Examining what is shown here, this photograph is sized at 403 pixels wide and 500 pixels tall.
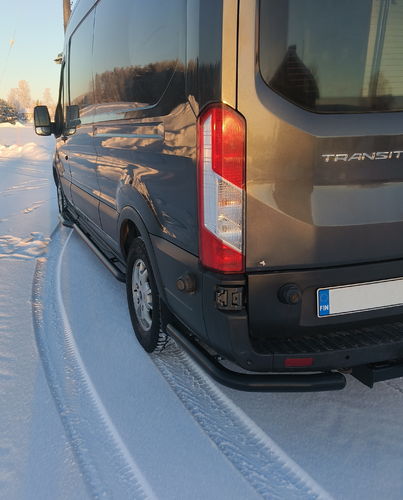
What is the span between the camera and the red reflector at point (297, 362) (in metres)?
1.91

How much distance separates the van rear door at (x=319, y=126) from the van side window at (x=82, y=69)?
240 cm

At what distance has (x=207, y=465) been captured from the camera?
6.63 ft

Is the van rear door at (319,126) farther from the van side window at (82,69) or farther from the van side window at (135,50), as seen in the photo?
the van side window at (82,69)

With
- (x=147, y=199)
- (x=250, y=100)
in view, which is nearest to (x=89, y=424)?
(x=147, y=199)

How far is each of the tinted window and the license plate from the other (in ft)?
2.45

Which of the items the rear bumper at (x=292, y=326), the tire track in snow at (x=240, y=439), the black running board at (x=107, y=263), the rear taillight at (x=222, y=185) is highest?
the rear taillight at (x=222, y=185)

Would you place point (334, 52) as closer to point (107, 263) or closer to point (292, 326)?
point (292, 326)

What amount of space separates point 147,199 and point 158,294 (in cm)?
56

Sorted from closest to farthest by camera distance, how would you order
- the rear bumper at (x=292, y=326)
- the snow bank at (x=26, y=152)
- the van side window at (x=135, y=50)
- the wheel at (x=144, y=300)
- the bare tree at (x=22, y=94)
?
the rear bumper at (x=292, y=326) < the van side window at (x=135, y=50) < the wheel at (x=144, y=300) < the snow bank at (x=26, y=152) < the bare tree at (x=22, y=94)

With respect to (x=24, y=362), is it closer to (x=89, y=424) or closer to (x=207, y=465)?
(x=89, y=424)

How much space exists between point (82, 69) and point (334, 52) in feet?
9.81

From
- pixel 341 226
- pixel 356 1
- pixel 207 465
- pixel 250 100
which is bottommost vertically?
pixel 207 465

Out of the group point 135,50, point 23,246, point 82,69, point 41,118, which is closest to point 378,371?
point 135,50

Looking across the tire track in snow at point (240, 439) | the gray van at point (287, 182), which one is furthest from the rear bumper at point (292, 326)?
the tire track in snow at point (240, 439)
